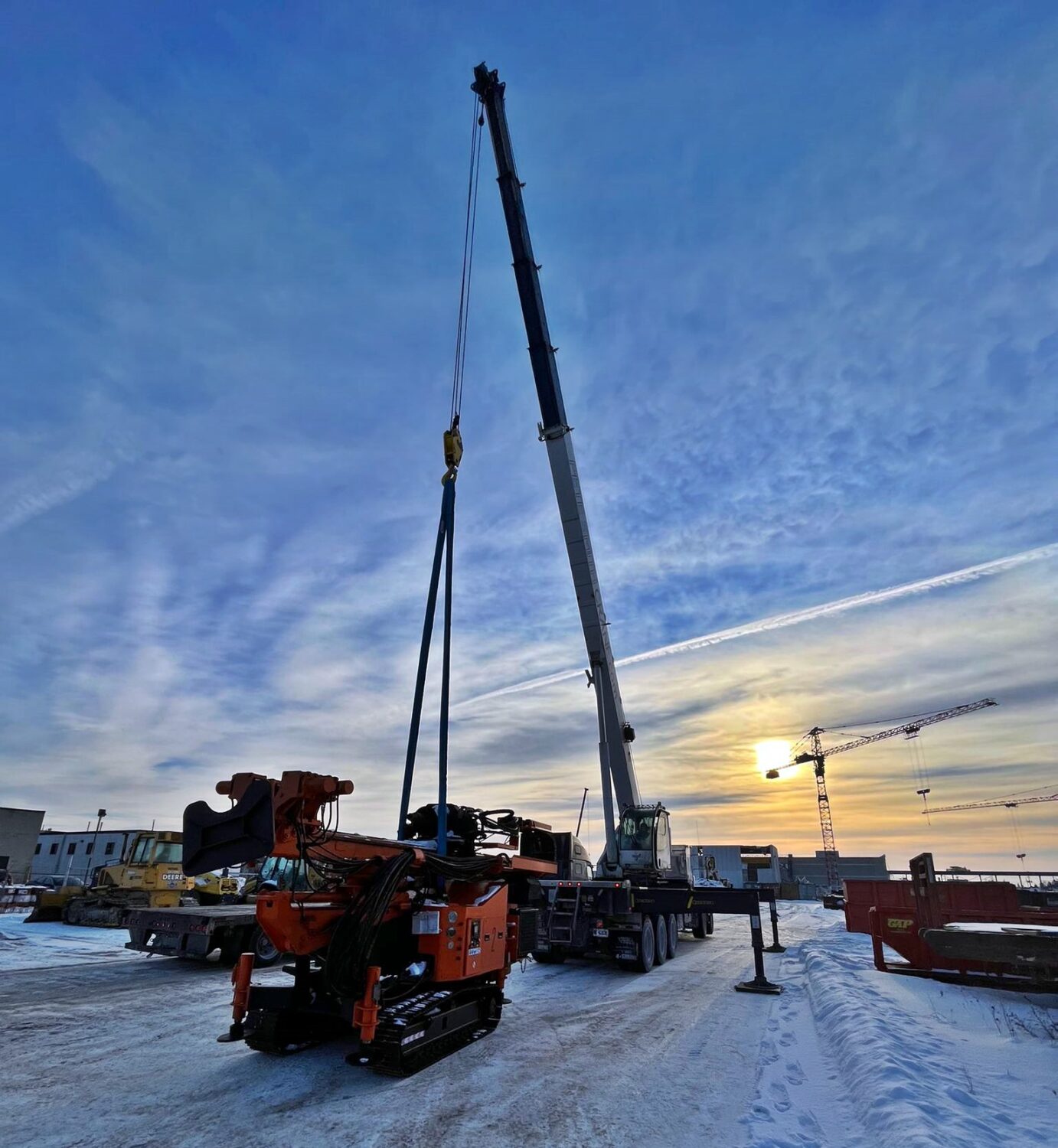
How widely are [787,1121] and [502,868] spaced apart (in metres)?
3.76

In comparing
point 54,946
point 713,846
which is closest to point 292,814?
point 54,946

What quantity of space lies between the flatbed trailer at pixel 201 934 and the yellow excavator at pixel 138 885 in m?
3.81

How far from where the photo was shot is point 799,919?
2430 cm

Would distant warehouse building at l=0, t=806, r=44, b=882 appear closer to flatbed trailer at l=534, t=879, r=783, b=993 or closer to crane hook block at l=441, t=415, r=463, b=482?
flatbed trailer at l=534, t=879, r=783, b=993

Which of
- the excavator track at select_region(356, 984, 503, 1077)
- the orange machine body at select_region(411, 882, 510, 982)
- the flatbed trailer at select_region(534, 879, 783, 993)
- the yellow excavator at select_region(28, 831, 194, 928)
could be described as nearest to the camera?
the excavator track at select_region(356, 984, 503, 1077)

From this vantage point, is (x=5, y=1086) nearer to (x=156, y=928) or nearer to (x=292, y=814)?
(x=292, y=814)

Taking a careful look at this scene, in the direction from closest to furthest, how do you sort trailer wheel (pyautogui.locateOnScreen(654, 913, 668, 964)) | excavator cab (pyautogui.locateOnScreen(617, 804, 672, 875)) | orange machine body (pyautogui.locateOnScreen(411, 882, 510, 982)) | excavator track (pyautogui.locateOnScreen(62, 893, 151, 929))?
orange machine body (pyautogui.locateOnScreen(411, 882, 510, 982))
trailer wheel (pyautogui.locateOnScreen(654, 913, 668, 964))
excavator cab (pyautogui.locateOnScreen(617, 804, 672, 875))
excavator track (pyautogui.locateOnScreen(62, 893, 151, 929))

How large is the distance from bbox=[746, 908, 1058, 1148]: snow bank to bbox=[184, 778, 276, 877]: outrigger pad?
4003mm

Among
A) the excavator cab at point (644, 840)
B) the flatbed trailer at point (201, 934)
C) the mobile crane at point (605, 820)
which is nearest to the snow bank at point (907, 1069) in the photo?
the mobile crane at point (605, 820)

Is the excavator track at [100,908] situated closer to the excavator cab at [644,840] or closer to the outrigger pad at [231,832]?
the excavator cab at [644,840]

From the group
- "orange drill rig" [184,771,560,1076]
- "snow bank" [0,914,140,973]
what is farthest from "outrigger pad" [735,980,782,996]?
"snow bank" [0,914,140,973]

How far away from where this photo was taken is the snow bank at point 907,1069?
4449 mm

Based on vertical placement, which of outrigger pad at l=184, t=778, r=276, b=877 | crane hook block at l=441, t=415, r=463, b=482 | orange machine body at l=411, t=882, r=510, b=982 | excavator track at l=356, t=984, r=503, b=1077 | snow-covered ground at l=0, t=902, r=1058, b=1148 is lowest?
snow-covered ground at l=0, t=902, r=1058, b=1148

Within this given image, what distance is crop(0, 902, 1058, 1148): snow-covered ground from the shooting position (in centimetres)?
455
